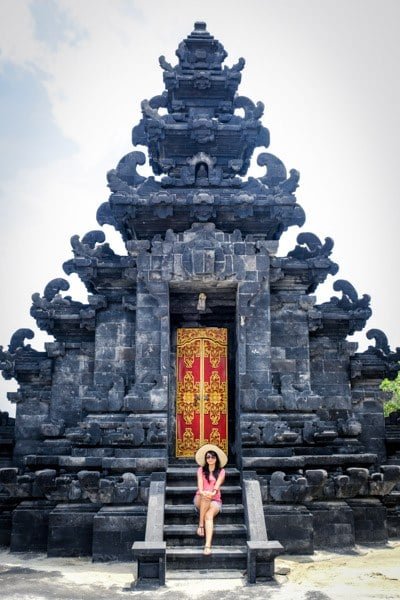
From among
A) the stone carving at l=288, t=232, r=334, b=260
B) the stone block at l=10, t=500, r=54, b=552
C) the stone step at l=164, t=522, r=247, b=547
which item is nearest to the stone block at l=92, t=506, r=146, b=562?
the stone step at l=164, t=522, r=247, b=547

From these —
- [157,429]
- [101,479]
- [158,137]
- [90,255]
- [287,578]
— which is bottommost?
[287,578]

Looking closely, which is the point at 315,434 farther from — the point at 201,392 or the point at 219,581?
the point at 219,581

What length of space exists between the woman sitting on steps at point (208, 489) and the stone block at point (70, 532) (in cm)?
225

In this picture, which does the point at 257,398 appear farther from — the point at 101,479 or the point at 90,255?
the point at 90,255

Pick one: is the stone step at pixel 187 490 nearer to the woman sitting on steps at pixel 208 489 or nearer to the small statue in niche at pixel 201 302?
the woman sitting on steps at pixel 208 489

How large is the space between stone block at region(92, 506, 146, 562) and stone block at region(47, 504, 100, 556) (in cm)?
38

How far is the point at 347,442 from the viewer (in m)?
14.1

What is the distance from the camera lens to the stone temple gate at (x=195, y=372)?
11.6 m

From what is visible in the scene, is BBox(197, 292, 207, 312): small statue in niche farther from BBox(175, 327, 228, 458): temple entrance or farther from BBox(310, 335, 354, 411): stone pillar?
BBox(310, 335, 354, 411): stone pillar

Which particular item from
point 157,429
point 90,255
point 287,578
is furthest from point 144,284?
point 287,578

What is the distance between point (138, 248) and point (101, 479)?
527cm

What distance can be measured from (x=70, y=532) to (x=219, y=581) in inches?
138

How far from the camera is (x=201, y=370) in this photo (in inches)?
571

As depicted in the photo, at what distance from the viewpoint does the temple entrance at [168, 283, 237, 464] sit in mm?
14281
